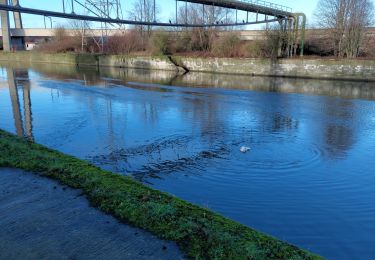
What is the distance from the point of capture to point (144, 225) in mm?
4676

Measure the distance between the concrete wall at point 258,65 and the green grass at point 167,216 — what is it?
31.9 metres

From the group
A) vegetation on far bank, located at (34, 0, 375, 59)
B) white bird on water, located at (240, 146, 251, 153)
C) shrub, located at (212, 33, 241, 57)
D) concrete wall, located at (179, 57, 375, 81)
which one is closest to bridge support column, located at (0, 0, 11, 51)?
vegetation on far bank, located at (34, 0, 375, 59)

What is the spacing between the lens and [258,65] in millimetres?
38062

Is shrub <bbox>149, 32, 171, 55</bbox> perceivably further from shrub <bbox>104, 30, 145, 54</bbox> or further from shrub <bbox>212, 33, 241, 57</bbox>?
shrub <bbox>212, 33, 241, 57</bbox>

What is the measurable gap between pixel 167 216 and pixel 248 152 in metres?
5.76

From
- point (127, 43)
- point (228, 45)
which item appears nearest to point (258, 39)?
point (228, 45)

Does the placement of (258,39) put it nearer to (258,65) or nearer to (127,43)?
(258,65)

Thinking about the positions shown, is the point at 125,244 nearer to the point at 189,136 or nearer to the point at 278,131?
the point at 189,136

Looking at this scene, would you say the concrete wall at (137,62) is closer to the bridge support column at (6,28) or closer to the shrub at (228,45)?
the shrub at (228,45)

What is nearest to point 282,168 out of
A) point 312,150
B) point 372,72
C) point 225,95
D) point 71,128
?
point 312,150

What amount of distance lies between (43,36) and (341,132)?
84124 millimetres

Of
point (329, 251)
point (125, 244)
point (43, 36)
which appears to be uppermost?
point (43, 36)

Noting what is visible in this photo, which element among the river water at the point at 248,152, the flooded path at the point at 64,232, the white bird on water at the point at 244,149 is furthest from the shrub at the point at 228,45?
the flooded path at the point at 64,232

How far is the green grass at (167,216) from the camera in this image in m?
4.18
